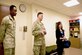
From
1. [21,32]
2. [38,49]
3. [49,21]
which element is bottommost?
[38,49]

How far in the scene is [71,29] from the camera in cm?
779

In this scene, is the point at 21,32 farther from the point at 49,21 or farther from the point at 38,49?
the point at 49,21

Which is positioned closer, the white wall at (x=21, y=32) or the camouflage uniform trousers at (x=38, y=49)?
the camouflage uniform trousers at (x=38, y=49)

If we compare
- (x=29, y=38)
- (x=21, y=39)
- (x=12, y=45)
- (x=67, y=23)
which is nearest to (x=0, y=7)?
(x=21, y=39)

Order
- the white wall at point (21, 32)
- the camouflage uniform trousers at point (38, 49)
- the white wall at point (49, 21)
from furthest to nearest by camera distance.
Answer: the white wall at point (49, 21) < the white wall at point (21, 32) < the camouflage uniform trousers at point (38, 49)

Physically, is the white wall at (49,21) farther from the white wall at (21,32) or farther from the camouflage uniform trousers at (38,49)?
the camouflage uniform trousers at (38,49)

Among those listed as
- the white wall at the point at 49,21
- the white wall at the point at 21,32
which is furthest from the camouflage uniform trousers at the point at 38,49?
the white wall at the point at 49,21

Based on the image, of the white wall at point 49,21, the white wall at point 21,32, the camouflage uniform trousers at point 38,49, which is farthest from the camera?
the white wall at point 49,21

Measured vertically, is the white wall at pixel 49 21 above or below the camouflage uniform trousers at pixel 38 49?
above

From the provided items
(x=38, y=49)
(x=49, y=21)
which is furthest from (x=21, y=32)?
(x=49, y=21)

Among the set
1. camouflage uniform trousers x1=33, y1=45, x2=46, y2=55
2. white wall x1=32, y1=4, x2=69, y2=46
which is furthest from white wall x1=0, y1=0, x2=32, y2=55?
camouflage uniform trousers x1=33, y1=45, x2=46, y2=55

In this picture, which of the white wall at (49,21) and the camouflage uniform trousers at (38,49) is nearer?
the camouflage uniform trousers at (38,49)

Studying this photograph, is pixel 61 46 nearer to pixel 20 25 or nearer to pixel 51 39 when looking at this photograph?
pixel 20 25

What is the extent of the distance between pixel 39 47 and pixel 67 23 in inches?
201
